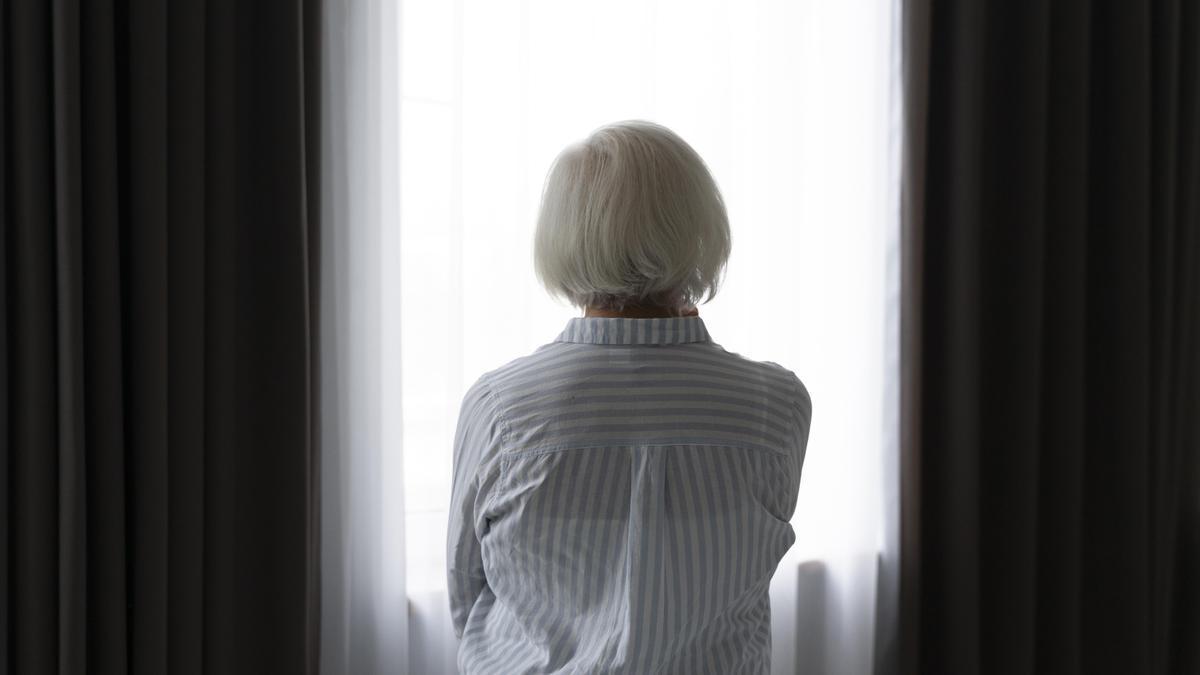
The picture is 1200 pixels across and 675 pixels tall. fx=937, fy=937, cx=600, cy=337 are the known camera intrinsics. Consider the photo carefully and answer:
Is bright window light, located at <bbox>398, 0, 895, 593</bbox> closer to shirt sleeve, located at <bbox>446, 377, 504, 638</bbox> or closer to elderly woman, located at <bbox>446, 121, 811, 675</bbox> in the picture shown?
shirt sleeve, located at <bbox>446, 377, 504, 638</bbox>

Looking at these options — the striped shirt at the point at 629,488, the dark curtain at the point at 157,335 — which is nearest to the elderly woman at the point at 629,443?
the striped shirt at the point at 629,488

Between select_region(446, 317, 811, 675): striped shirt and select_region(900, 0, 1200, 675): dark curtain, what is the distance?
1.01 m

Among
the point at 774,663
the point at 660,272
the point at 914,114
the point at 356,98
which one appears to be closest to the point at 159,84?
the point at 356,98

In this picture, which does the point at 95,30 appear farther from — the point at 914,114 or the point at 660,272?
the point at 914,114

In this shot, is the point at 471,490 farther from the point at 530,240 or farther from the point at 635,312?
the point at 530,240

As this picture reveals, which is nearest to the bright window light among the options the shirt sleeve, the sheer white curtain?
the sheer white curtain

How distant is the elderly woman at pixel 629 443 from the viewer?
104cm

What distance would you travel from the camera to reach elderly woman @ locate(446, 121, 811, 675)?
1037 mm

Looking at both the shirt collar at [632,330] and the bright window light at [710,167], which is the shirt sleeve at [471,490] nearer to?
the shirt collar at [632,330]

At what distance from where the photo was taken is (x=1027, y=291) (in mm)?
2002

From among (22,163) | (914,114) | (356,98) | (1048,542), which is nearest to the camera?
(22,163)

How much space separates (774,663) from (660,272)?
1.22 metres

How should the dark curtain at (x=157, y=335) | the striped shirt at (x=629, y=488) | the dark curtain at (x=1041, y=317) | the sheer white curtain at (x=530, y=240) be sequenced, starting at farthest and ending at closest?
the dark curtain at (x=1041, y=317) → the sheer white curtain at (x=530, y=240) → the dark curtain at (x=157, y=335) → the striped shirt at (x=629, y=488)

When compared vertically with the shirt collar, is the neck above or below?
above
